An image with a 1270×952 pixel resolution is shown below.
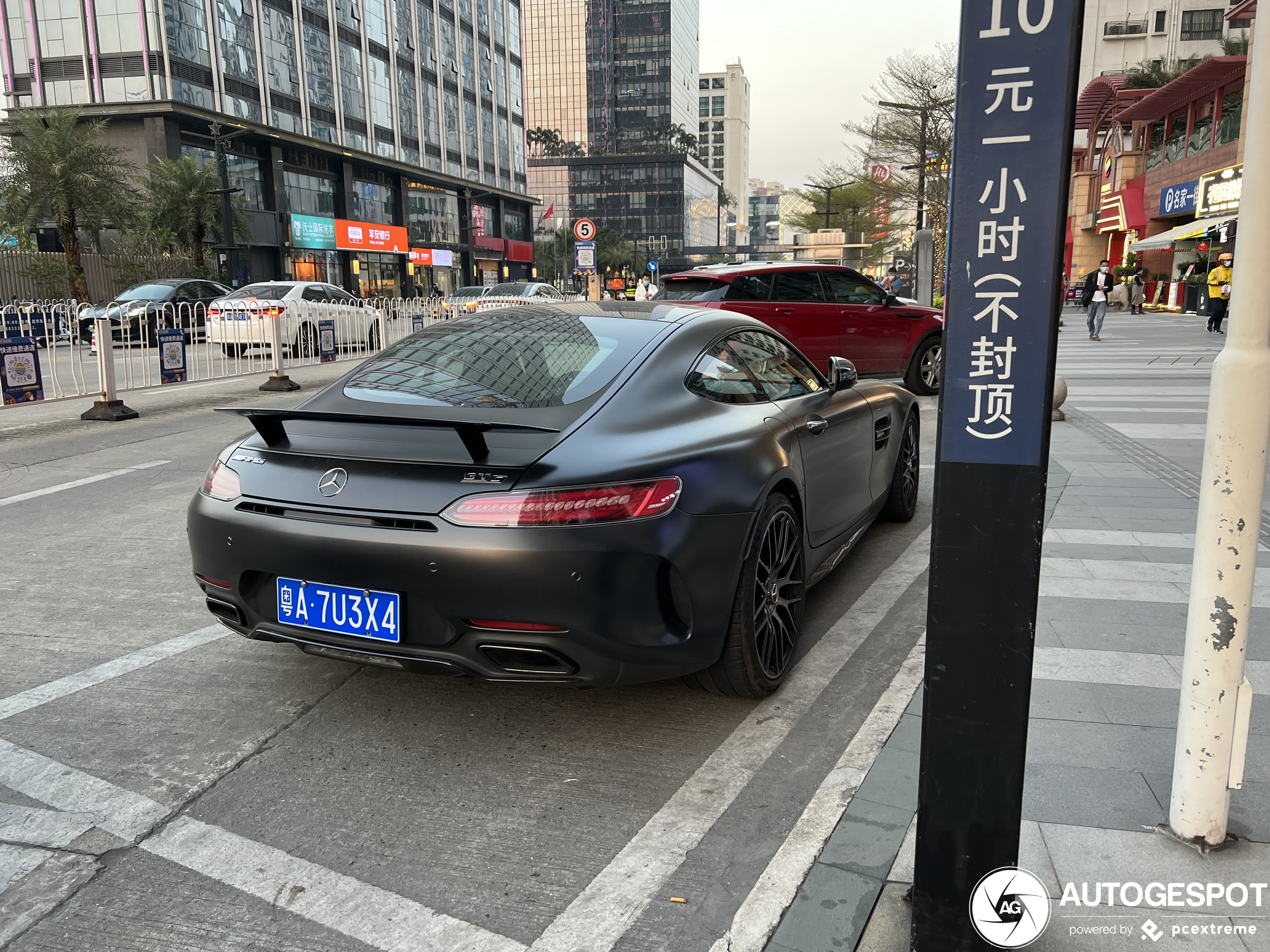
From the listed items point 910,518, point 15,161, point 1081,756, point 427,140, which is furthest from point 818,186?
point 1081,756

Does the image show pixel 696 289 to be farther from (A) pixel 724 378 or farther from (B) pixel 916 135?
(B) pixel 916 135

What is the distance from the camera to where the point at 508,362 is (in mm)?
3641

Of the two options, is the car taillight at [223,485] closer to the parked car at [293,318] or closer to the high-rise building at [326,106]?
the parked car at [293,318]

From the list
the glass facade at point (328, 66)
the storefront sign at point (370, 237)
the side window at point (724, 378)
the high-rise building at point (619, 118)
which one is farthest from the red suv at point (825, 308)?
the high-rise building at point (619, 118)

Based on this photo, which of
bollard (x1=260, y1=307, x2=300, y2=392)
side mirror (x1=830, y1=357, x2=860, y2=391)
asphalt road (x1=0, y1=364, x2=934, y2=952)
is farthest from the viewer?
bollard (x1=260, y1=307, x2=300, y2=392)

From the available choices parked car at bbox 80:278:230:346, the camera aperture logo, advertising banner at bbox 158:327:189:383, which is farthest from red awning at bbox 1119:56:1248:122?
the camera aperture logo

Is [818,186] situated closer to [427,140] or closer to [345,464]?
[427,140]

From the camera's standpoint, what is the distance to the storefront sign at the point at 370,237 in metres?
52.5

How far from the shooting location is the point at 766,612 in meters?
3.44

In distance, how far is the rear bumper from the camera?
110 inches

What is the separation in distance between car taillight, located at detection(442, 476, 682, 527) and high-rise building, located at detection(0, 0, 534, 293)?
38.5 m

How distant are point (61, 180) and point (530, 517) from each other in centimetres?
3227

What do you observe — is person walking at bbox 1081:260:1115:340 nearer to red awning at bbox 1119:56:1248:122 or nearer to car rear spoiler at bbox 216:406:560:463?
red awning at bbox 1119:56:1248:122

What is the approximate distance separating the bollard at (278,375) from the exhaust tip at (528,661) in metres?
11.9
